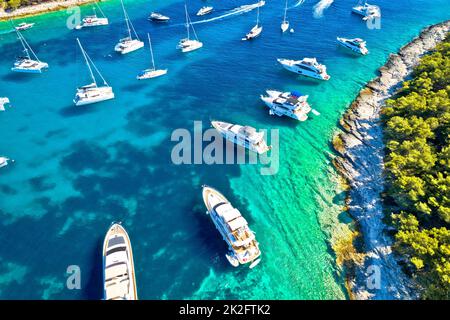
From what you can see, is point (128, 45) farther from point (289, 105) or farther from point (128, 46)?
point (289, 105)

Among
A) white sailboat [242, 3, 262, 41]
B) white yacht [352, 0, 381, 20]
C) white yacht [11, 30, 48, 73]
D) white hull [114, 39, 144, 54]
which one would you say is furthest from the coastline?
white yacht [352, 0, 381, 20]

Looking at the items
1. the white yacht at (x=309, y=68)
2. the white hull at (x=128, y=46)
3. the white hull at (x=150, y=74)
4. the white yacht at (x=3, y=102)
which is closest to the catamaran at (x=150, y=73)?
the white hull at (x=150, y=74)

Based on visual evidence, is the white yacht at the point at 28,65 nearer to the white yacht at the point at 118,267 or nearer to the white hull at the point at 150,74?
the white hull at the point at 150,74

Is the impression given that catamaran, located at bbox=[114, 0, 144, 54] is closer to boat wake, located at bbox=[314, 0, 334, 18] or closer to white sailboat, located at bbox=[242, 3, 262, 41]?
white sailboat, located at bbox=[242, 3, 262, 41]

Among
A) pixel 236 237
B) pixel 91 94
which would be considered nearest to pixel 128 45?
pixel 91 94

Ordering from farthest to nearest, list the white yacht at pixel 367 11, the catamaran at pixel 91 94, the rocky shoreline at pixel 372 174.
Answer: the white yacht at pixel 367 11
the catamaran at pixel 91 94
the rocky shoreline at pixel 372 174

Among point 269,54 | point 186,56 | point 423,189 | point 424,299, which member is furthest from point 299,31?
point 424,299

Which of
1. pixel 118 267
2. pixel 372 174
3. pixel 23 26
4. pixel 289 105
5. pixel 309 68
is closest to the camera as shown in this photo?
pixel 118 267
